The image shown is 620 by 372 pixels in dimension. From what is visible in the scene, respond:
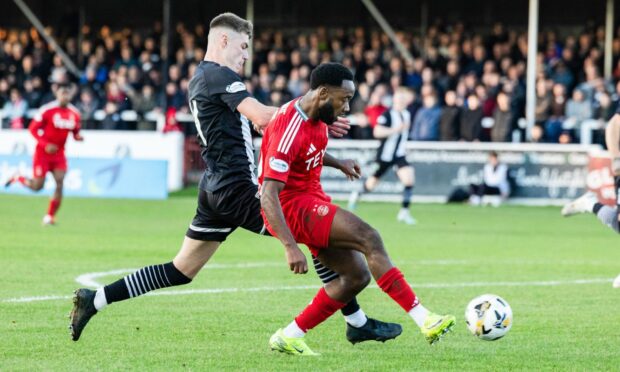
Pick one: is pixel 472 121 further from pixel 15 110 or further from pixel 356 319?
pixel 356 319

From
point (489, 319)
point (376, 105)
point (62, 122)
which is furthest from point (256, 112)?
point (376, 105)

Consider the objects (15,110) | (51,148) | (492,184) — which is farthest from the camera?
(15,110)

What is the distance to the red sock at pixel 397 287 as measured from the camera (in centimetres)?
749

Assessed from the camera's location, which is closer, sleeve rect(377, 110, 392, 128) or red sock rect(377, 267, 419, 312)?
red sock rect(377, 267, 419, 312)

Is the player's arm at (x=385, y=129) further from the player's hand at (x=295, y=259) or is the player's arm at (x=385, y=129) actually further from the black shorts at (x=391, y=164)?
the player's hand at (x=295, y=259)

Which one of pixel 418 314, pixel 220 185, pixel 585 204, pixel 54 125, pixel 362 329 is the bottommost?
pixel 362 329

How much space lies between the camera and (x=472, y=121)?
25.6 meters

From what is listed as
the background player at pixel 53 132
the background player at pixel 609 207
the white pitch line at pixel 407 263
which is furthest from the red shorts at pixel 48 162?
the background player at pixel 609 207

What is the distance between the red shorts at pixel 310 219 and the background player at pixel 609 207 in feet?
15.6

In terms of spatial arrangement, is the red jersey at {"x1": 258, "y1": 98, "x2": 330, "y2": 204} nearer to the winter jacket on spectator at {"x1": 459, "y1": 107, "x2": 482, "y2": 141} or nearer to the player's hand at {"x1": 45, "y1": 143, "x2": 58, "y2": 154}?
the player's hand at {"x1": 45, "y1": 143, "x2": 58, "y2": 154}

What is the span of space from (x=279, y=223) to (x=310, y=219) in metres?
0.29

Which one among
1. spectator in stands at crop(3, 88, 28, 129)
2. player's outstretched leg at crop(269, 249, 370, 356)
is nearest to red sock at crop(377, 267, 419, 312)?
player's outstretched leg at crop(269, 249, 370, 356)

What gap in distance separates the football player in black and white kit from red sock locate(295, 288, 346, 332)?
0.14 m

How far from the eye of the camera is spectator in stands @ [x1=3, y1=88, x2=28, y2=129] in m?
29.6
